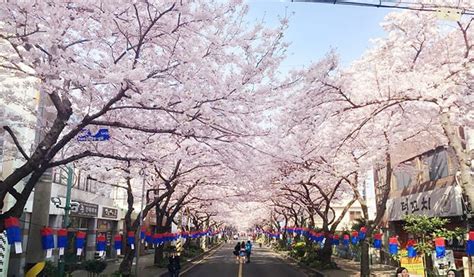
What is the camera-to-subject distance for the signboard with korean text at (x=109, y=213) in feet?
108

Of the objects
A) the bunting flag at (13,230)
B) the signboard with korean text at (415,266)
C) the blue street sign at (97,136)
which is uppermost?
the blue street sign at (97,136)

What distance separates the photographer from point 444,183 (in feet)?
72.4

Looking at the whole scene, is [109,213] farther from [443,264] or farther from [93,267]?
[443,264]

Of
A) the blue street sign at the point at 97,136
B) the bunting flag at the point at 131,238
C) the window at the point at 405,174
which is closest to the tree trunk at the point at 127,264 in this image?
the bunting flag at the point at 131,238

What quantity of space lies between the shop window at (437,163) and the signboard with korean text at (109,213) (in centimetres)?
2296

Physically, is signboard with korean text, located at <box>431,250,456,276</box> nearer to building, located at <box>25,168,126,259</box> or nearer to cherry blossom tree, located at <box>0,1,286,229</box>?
cherry blossom tree, located at <box>0,1,286,229</box>

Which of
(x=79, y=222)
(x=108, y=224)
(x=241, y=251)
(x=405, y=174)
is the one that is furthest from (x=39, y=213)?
(x=108, y=224)

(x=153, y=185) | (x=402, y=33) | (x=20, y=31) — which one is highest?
(x=402, y=33)

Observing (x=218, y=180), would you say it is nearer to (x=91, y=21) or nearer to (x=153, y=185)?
(x=153, y=185)

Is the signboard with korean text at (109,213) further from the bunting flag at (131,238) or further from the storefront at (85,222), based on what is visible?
the bunting flag at (131,238)

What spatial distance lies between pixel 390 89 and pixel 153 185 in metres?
17.2

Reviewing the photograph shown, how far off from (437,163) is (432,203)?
2.29 meters

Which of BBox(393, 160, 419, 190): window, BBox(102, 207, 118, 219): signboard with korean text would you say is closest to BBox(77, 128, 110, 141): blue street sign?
BBox(393, 160, 419, 190): window

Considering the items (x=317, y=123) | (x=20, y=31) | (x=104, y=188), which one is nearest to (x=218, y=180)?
(x=104, y=188)
